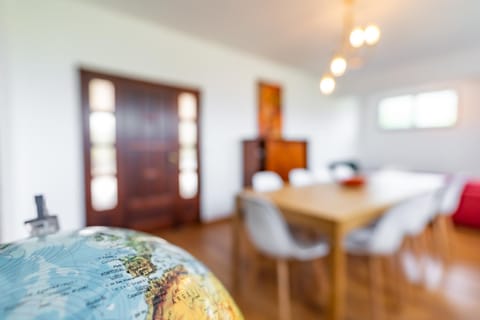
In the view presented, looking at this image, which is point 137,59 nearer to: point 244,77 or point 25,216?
point 244,77

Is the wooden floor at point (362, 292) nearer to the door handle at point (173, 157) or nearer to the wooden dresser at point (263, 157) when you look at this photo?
the door handle at point (173, 157)

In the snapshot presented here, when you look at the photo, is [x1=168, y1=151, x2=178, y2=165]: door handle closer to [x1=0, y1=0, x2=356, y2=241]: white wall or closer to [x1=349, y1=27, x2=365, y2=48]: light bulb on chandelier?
[x1=0, y1=0, x2=356, y2=241]: white wall

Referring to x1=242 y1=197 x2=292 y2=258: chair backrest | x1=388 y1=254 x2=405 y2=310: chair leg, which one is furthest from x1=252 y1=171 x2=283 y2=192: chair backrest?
x1=388 y1=254 x2=405 y2=310: chair leg

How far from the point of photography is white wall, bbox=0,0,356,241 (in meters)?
1.85

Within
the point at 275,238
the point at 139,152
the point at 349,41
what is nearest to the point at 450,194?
the point at 349,41

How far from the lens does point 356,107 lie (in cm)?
595

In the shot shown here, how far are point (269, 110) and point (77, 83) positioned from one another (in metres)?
2.74

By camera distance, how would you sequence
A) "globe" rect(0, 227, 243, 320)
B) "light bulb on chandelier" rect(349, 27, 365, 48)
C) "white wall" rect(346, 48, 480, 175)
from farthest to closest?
"white wall" rect(346, 48, 480, 175), "light bulb on chandelier" rect(349, 27, 365, 48), "globe" rect(0, 227, 243, 320)

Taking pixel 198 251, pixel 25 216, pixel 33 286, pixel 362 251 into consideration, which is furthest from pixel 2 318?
pixel 198 251

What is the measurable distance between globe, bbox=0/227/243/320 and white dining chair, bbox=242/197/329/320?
2.89ft

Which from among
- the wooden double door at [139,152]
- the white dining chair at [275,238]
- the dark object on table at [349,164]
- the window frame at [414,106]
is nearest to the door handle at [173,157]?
the wooden double door at [139,152]

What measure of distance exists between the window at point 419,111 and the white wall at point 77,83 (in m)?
2.59

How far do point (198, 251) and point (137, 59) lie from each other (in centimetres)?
223

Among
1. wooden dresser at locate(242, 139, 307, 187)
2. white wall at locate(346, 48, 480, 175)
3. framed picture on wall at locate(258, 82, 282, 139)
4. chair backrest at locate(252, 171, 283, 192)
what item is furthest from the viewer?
framed picture on wall at locate(258, 82, 282, 139)
